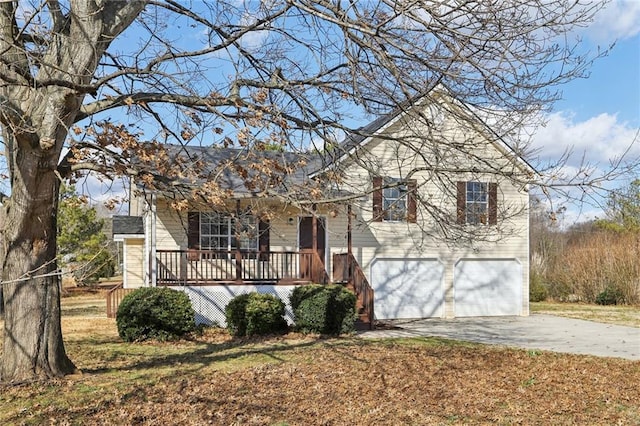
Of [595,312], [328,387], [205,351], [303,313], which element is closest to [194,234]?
[303,313]

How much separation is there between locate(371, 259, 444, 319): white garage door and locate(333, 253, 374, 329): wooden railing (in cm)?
121

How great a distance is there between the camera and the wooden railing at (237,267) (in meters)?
14.9

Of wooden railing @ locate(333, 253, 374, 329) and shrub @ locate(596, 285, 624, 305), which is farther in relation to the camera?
shrub @ locate(596, 285, 624, 305)

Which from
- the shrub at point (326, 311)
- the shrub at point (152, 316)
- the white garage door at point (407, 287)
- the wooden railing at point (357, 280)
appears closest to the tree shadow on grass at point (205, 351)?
the shrub at point (152, 316)

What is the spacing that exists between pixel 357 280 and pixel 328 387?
816 centimetres

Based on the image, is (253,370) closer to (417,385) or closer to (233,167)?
(417,385)

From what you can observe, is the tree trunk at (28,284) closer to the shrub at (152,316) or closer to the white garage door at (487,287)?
the shrub at (152,316)

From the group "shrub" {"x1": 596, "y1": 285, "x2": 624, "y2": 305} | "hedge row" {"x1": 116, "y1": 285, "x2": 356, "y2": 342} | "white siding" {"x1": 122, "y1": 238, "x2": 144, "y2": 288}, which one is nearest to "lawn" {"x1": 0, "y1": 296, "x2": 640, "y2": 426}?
"hedge row" {"x1": 116, "y1": 285, "x2": 356, "y2": 342}

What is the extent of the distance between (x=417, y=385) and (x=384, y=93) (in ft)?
13.1

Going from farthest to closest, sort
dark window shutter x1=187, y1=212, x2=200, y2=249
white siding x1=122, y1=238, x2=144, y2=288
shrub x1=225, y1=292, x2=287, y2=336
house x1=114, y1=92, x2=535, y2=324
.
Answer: white siding x1=122, y1=238, x2=144, y2=288 → dark window shutter x1=187, y1=212, x2=200, y2=249 → house x1=114, y1=92, x2=535, y2=324 → shrub x1=225, y1=292, x2=287, y2=336

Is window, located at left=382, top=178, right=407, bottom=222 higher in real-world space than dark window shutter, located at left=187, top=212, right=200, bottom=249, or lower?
higher

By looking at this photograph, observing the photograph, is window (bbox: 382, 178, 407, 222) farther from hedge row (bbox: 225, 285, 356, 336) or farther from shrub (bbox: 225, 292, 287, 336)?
shrub (bbox: 225, 292, 287, 336)

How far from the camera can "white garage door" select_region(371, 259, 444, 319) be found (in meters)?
17.4

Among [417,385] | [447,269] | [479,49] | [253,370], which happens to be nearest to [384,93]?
[479,49]
